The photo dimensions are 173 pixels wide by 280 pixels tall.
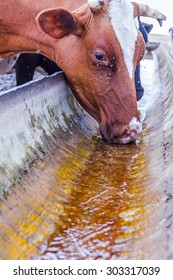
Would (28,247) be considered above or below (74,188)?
above

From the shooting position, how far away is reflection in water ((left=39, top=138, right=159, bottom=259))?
188 cm

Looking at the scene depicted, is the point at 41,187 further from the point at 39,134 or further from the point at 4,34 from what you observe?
the point at 4,34

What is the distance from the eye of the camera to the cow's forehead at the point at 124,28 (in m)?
3.32

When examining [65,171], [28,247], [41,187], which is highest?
[28,247]

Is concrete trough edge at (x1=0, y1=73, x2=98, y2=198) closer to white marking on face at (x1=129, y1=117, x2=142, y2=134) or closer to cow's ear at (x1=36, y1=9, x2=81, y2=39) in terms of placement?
cow's ear at (x1=36, y1=9, x2=81, y2=39)

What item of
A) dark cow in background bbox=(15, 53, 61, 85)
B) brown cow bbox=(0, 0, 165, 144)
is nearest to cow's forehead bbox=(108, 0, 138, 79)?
brown cow bbox=(0, 0, 165, 144)

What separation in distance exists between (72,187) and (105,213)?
0.36 m

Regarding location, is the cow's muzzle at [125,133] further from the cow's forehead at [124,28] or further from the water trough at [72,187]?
the cow's forehead at [124,28]

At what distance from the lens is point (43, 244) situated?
191cm

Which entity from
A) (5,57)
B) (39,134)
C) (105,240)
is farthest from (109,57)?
(105,240)

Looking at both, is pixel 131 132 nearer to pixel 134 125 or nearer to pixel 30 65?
pixel 134 125

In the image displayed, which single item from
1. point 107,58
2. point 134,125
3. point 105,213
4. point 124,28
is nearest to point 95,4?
point 124,28

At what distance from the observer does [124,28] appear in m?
3.36

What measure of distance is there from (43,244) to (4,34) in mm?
2283
